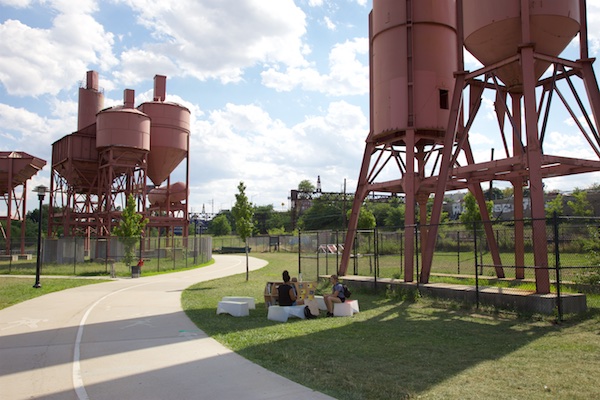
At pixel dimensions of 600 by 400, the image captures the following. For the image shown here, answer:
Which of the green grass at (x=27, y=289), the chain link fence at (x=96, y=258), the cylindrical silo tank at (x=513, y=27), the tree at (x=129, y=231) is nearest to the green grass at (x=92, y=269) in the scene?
the chain link fence at (x=96, y=258)

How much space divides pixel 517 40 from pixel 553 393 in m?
12.2

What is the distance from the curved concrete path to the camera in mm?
6602

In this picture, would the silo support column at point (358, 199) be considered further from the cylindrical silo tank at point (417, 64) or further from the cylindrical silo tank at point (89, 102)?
the cylindrical silo tank at point (89, 102)

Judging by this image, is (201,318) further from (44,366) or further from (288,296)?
(44,366)

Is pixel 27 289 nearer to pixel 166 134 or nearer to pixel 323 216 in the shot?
pixel 166 134

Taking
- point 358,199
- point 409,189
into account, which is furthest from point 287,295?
point 358,199

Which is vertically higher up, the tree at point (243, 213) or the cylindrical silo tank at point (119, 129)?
the cylindrical silo tank at point (119, 129)

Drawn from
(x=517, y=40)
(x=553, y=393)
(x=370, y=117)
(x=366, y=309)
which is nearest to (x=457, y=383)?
(x=553, y=393)

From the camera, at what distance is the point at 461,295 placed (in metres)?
14.6

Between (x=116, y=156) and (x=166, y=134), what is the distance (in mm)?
5289

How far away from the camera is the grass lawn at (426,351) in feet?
21.5

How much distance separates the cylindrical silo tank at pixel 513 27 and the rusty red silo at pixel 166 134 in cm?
3185

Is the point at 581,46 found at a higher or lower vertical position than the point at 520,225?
higher

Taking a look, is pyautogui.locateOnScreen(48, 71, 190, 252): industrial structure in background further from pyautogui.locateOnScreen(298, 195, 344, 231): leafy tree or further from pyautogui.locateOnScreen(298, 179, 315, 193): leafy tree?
pyautogui.locateOnScreen(298, 179, 315, 193): leafy tree
